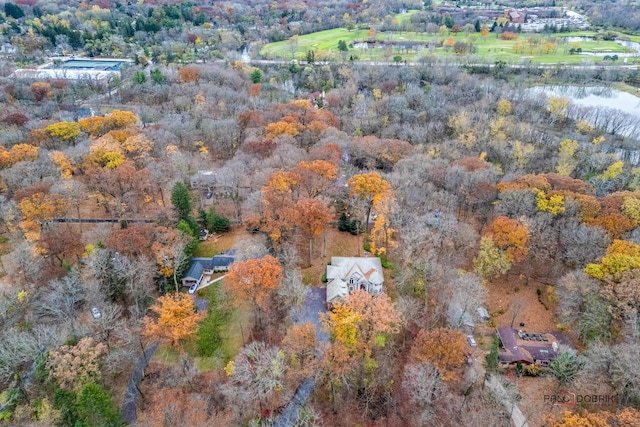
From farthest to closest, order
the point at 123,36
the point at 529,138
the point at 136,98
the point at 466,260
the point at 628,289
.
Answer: the point at 123,36 < the point at 136,98 < the point at 529,138 < the point at 466,260 < the point at 628,289

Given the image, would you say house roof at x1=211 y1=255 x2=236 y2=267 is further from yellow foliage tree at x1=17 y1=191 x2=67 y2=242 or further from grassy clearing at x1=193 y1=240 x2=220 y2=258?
yellow foliage tree at x1=17 y1=191 x2=67 y2=242

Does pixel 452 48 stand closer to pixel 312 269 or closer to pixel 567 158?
pixel 567 158

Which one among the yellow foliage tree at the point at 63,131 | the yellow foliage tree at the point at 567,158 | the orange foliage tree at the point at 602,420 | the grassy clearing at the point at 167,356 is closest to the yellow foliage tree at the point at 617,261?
the orange foliage tree at the point at 602,420

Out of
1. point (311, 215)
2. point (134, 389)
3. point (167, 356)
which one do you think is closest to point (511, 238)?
point (311, 215)

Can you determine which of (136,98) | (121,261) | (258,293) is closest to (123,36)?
(136,98)

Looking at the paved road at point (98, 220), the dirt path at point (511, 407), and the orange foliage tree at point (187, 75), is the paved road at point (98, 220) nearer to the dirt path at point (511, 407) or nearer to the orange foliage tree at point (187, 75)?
the dirt path at point (511, 407)

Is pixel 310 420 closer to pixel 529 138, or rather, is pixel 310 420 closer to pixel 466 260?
pixel 466 260
